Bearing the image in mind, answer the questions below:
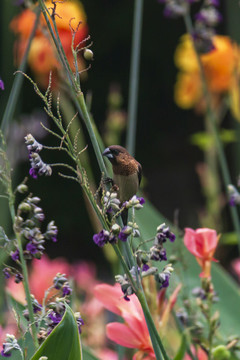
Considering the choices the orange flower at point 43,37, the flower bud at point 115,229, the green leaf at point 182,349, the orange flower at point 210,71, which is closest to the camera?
the flower bud at point 115,229

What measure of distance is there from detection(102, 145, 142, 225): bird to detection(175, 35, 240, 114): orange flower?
0.90 metres

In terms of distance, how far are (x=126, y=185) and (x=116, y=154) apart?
24mm

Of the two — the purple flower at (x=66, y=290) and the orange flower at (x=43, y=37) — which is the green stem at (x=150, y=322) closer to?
the purple flower at (x=66, y=290)

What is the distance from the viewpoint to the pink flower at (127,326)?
60cm

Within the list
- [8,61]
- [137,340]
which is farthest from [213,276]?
[8,61]

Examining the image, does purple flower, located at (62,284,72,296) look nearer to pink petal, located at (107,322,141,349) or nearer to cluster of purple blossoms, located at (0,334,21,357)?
cluster of purple blossoms, located at (0,334,21,357)

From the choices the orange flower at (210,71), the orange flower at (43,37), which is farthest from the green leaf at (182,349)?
the orange flower at (210,71)

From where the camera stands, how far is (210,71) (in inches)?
62.9

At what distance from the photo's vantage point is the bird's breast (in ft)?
1.51

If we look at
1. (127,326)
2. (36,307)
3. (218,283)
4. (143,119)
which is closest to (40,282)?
(218,283)

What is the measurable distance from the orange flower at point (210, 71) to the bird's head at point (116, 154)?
0.89 meters

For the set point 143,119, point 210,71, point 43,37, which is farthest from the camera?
point 143,119

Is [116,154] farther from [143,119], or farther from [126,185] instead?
[143,119]

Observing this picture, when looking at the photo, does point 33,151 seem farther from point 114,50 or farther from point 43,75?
point 114,50
